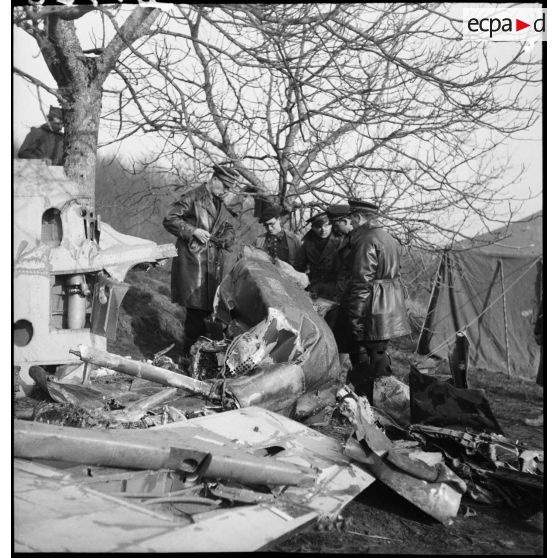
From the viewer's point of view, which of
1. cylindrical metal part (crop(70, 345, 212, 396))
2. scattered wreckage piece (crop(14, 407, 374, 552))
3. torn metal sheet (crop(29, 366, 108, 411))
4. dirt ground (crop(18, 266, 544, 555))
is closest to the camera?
scattered wreckage piece (crop(14, 407, 374, 552))

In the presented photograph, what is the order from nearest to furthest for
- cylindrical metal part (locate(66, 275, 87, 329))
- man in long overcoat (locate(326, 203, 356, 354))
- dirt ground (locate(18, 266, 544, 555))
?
1. dirt ground (locate(18, 266, 544, 555))
2. cylindrical metal part (locate(66, 275, 87, 329))
3. man in long overcoat (locate(326, 203, 356, 354))

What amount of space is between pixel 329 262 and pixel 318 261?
0.11 metres

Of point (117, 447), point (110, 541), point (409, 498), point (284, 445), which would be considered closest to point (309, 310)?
point (284, 445)

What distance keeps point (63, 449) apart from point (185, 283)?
11.7 ft

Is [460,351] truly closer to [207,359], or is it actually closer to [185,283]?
[207,359]

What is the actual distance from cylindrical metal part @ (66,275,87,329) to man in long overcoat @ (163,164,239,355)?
1090 millimetres

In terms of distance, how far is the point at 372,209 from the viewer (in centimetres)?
615

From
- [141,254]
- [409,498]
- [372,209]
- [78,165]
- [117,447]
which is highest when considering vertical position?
[78,165]

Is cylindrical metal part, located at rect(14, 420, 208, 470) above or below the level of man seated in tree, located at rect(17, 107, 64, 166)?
below

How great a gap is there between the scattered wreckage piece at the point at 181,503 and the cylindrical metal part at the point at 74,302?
7.11 feet

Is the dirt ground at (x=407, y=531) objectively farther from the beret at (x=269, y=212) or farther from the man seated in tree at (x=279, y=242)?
the beret at (x=269, y=212)

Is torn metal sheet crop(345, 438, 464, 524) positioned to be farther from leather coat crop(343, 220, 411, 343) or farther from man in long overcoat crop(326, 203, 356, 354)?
man in long overcoat crop(326, 203, 356, 354)

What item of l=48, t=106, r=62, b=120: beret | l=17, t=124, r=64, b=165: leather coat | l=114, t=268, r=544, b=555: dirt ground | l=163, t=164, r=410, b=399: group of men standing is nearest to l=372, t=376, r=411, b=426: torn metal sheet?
l=163, t=164, r=410, b=399: group of men standing

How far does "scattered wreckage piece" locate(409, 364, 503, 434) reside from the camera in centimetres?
455
